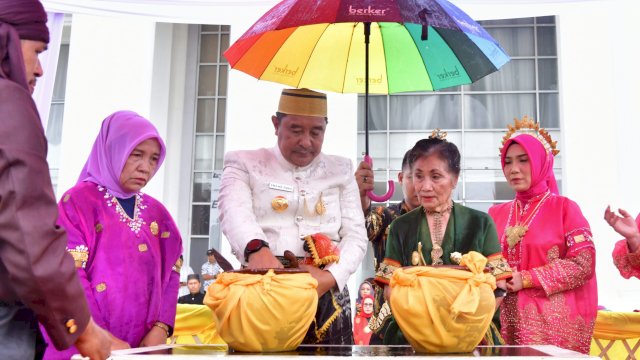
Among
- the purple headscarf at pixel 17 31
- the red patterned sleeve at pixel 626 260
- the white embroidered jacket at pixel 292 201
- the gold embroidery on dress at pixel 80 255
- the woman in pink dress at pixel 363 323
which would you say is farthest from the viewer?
the woman in pink dress at pixel 363 323

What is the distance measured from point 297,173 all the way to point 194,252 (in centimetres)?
853

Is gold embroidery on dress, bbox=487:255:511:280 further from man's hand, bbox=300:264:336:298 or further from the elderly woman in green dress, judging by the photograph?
man's hand, bbox=300:264:336:298

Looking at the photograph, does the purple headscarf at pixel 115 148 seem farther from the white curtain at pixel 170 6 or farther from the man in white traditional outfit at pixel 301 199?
the white curtain at pixel 170 6

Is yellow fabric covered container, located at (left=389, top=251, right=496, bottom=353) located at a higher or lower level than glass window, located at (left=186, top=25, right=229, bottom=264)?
lower

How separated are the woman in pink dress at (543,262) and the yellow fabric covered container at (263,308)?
1582mm

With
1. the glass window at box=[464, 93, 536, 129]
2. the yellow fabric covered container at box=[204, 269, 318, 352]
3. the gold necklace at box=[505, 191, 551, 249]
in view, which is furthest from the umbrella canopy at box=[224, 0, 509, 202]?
the glass window at box=[464, 93, 536, 129]

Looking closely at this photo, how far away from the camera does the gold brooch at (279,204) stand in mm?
2726

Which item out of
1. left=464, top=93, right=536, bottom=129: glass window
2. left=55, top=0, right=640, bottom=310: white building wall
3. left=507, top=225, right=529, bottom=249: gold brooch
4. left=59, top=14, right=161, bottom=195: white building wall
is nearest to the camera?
left=507, top=225, right=529, bottom=249: gold brooch

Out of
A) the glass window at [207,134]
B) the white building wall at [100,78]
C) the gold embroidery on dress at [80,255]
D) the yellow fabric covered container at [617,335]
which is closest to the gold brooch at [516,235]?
the yellow fabric covered container at [617,335]

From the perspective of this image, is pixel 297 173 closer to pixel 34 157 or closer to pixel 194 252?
pixel 34 157

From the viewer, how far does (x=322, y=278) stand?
7.97 feet

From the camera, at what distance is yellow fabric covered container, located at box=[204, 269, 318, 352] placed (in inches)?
69.9

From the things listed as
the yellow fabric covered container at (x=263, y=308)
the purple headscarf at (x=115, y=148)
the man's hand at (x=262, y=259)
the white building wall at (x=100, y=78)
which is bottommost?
the yellow fabric covered container at (x=263, y=308)

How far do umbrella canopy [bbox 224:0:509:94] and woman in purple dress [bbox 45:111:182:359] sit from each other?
68 cm
